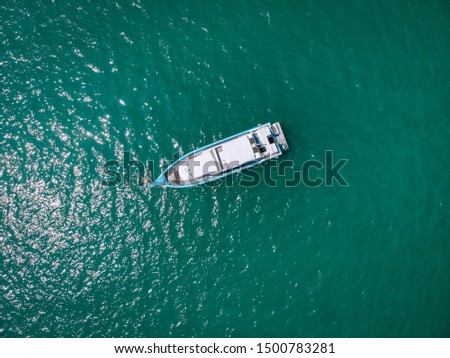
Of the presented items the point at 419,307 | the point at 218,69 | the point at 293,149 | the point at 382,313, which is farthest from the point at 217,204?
the point at 419,307

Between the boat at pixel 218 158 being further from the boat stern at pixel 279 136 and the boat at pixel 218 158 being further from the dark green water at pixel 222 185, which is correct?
the dark green water at pixel 222 185

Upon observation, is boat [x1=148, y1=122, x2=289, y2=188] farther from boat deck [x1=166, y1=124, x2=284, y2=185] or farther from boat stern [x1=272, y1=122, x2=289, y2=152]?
boat stern [x1=272, y1=122, x2=289, y2=152]

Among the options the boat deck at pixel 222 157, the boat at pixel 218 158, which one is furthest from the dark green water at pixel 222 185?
the boat deck at pixel 222 157

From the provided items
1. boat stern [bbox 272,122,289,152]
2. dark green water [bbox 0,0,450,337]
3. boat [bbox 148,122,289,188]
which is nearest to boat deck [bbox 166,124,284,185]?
boat [bbox 148,122,289,188]

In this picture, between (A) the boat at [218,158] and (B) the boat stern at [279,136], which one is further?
(B) the boat stern at [279,136]

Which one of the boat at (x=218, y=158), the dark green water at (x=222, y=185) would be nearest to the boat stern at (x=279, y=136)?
the boat at (x=218, y=158)

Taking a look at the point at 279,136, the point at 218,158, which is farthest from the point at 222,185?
the point at 279,136

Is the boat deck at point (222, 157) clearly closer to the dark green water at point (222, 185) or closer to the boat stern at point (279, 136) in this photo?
the boat stern at point (279, 136)
